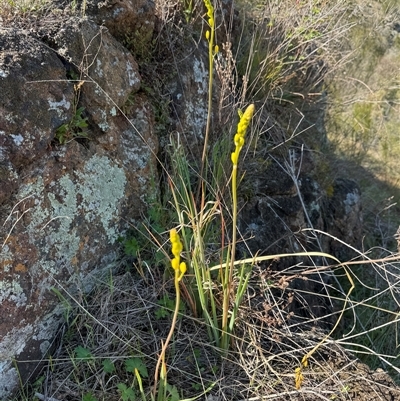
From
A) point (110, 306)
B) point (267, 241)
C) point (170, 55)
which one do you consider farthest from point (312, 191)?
point (110, 306)

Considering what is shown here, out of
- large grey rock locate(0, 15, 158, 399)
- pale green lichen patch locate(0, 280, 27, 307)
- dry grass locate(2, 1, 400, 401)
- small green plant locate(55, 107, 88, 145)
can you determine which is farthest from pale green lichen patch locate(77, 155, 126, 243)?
pale green lichen patch locate(0, 280, 27, 307)

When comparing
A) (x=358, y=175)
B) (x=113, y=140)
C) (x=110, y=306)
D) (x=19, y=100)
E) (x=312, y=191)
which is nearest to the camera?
(x=19, y=100)

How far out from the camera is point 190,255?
1830 millimetres

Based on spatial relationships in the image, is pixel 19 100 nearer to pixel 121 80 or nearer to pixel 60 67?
pixel 60 67

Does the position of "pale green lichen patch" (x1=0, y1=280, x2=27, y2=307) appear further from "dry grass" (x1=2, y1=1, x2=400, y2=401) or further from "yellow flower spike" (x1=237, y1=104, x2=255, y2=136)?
"yellow flower spike" (x1=237, y1=104, x2=255, y2=136)

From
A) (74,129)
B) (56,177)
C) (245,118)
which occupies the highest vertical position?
(245,118)

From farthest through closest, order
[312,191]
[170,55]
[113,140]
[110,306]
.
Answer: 1. [312,191]
2. [170,55]
3. [113,140]
4. [110,306]

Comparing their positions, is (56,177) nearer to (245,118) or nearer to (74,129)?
(74,129)

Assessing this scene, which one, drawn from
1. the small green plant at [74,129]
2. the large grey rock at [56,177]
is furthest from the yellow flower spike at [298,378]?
the small green plant at [74,129]

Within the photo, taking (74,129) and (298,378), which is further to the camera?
(74,129)

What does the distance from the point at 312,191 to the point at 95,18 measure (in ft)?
5.31

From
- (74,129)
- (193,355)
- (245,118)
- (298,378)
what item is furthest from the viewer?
(74,129)

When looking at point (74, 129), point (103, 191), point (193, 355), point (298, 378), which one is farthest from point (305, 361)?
point (74, 129)

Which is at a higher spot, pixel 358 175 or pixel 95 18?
pixel 95 18
